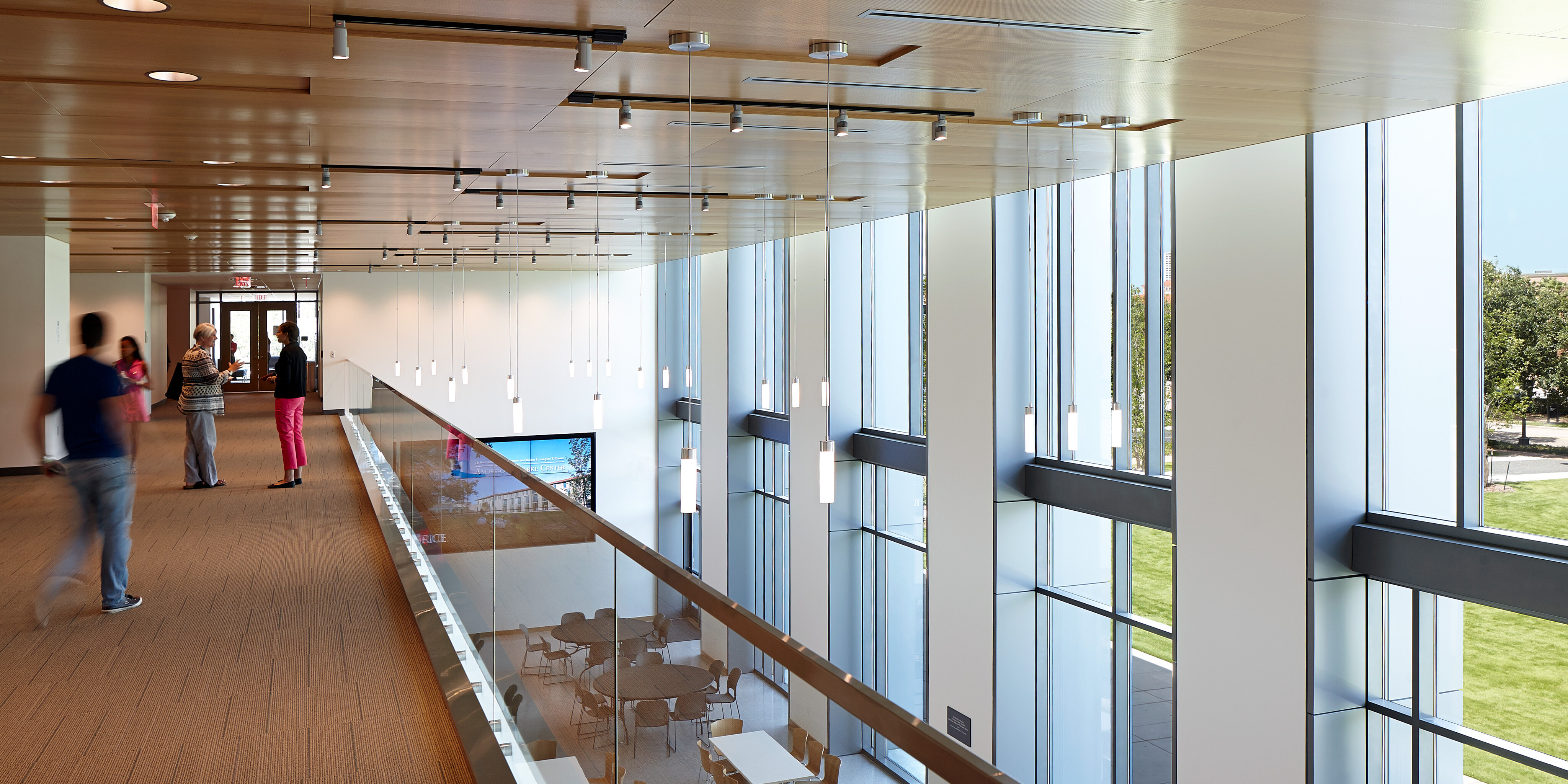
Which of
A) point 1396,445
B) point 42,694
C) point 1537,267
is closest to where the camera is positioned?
point 42,694

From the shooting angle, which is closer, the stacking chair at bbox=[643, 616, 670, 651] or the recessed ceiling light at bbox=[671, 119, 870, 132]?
the stacking chair at bbox=[643, 616, 670, 651]

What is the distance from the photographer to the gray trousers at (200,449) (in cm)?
955

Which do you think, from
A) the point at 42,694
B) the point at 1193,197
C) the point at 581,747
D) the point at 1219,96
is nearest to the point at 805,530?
the point at 1193,197

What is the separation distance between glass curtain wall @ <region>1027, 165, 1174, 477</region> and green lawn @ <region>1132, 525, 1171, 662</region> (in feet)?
2.33

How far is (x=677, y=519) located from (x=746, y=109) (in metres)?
17.5

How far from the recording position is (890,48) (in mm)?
4633

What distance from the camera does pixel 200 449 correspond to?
9.84 metres

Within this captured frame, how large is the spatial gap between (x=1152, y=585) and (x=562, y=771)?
8358 mm

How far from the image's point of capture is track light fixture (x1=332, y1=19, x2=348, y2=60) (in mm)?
4016

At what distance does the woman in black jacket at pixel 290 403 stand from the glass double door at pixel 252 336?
19.8 metres

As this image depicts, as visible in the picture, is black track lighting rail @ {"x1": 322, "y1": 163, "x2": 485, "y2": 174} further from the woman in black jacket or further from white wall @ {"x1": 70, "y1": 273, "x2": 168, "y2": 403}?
white wall @ {"x1": 70, "y1": 273, "x2": 168, "y2": 403}

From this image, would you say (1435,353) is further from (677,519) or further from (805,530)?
(677,519)

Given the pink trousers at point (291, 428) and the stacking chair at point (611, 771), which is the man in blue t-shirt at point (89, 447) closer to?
the stacking chair at point (611, 771)

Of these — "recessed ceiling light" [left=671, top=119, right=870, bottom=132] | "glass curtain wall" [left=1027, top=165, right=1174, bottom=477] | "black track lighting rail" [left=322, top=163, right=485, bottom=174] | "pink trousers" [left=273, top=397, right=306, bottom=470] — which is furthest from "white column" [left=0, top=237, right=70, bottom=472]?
"glass curtain wall" [left=1027, top=165, right=1174, bottom=477]
